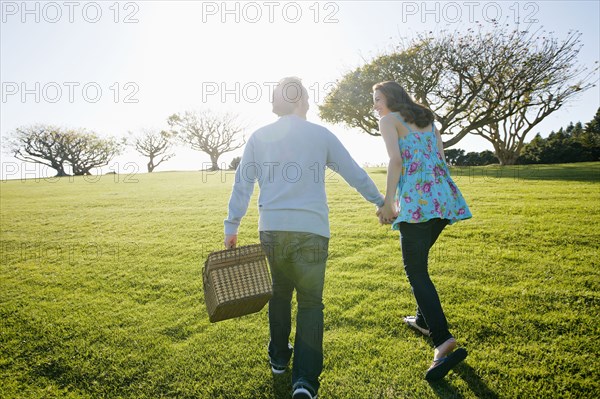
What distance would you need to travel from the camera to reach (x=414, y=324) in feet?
13.3

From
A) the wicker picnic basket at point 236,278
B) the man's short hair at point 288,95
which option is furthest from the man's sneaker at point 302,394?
the man's short hair at point 288,95

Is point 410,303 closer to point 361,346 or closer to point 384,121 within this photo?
point 361,346

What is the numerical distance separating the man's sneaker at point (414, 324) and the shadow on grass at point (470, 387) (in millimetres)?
581

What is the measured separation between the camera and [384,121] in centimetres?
341

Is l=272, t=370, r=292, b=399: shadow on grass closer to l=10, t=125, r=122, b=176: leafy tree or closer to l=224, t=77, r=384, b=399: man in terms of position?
l=224, t=77, r=384, b=399: man

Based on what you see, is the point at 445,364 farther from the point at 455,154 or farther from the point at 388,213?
the point at 455,154

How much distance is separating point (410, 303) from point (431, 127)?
2.41 m

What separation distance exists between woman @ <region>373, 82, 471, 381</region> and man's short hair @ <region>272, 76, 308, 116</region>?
0.92 m

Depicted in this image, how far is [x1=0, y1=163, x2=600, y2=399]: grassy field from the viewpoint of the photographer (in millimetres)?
3318

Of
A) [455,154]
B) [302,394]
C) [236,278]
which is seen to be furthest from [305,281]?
[455,154]

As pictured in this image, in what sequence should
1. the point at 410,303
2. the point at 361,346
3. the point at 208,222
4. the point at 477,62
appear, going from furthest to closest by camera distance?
the point at 477,62, the point at 208,222, the point at 410,303, the point at 361,346

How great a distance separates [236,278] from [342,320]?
1.76 meters

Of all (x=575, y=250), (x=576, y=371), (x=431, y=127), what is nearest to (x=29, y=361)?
(x=431, y=127)

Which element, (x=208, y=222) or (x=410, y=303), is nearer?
(x=410, y=303)
